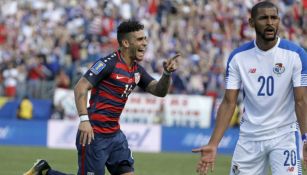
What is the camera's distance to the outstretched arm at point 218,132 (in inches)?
301

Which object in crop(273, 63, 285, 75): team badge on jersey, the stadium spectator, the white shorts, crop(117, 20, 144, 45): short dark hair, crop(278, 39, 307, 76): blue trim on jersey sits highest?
crop(117, 20, 144, 45): short dark hair

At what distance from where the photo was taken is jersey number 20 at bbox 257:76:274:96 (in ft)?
26.3

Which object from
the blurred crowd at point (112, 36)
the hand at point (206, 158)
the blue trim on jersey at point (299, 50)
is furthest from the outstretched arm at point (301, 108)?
the blurred crowd at point (112, 36)

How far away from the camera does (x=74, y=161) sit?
722 inches

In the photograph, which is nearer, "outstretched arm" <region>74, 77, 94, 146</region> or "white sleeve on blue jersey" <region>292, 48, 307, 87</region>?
"white sleeve on blue jersey" <region>292, 48, 307, 87</region>

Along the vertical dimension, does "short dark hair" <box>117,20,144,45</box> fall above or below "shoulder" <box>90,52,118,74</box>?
above

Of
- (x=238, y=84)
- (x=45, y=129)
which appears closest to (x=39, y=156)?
(x=45, y=129)

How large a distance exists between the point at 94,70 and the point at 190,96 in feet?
49.9

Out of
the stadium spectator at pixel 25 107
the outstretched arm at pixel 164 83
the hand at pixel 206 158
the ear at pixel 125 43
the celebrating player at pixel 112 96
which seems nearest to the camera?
the hand at pixel 206 158

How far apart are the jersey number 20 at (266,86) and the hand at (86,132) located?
2038 mm

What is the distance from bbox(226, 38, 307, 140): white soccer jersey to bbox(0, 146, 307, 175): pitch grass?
25.0 feet

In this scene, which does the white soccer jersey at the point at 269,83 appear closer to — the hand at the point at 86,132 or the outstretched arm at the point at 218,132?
the outstretched arm at the point at 218,132

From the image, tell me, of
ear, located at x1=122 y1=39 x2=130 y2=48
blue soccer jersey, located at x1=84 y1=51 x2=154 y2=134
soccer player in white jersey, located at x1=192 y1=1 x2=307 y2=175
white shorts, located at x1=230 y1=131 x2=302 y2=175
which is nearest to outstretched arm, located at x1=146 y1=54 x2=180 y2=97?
blue soccer jersey, located at x1=84 y1=51 x2=154 y2=134

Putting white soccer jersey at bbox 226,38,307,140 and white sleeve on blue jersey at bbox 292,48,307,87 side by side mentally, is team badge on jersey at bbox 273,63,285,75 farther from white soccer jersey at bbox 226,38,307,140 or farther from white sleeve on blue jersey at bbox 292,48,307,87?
white sleeve on blue jersey at bbox 292,48,307,87
